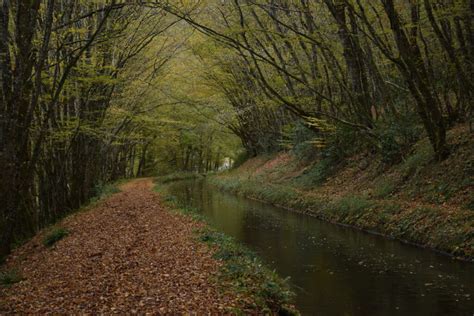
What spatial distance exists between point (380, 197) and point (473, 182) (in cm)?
358

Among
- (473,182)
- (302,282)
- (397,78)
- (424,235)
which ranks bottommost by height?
(302,282)

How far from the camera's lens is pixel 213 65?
95.9ft

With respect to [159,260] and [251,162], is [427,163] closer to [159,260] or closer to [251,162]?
[159,260]

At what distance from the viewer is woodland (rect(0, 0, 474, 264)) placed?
9078 millimetres

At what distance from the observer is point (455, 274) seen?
28.4 ft

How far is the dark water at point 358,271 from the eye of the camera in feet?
24.2

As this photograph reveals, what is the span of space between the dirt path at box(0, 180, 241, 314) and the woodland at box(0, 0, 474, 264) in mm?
1456

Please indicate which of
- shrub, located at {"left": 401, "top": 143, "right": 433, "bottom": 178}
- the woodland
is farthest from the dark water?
the woodland

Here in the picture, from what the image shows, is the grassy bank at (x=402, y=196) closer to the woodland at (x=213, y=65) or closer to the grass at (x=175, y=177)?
the woodland at (x=213, y=65)

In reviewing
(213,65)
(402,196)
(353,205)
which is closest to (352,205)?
(353,205)

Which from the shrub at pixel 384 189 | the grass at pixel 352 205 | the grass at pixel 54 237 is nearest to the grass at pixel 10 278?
the grass at pixel 54 237

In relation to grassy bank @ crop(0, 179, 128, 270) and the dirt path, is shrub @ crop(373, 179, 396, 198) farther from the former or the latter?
grassy bank @ crop(0, 179, 128, 270)

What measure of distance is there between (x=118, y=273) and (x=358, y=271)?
4.77m

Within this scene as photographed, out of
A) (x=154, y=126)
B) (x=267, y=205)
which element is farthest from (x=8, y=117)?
(x=154, y=126)
